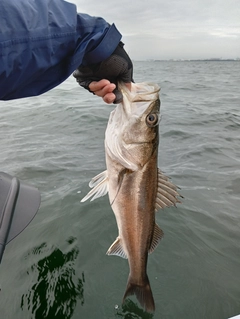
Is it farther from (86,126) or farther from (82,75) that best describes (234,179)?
(86,126)

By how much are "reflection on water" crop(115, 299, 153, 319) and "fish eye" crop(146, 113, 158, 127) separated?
81.1 inches

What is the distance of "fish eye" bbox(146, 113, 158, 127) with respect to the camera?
2369 millimetres

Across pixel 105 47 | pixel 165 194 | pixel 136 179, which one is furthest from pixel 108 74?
pixel 165 194

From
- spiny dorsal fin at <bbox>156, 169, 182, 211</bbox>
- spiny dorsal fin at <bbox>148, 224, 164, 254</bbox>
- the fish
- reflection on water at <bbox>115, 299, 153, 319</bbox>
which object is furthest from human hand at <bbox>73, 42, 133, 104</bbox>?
reflection on water at <bbox>115, 299, 153, 319</bbox>

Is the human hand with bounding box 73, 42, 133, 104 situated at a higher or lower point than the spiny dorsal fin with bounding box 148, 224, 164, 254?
higher

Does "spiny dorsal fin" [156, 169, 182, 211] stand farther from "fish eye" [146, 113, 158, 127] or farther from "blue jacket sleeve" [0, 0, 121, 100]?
"blue jacket sleeve" [0, 0, 121, 100]

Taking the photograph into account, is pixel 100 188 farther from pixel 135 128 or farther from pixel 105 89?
pixel 105 89

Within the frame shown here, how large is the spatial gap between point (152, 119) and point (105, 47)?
2.42ft

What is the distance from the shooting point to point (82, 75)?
209 centimetres

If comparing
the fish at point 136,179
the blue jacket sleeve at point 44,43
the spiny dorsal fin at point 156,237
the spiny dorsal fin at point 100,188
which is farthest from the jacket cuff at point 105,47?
the spiny dorsal fin at point 156,237

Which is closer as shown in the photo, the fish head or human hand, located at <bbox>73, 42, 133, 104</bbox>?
human hand, located at <bbox>73, 42, 133, 104</bbox>

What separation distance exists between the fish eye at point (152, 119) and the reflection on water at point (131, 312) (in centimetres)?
206

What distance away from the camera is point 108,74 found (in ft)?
6.73

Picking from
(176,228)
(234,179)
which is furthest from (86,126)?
(176,228)
